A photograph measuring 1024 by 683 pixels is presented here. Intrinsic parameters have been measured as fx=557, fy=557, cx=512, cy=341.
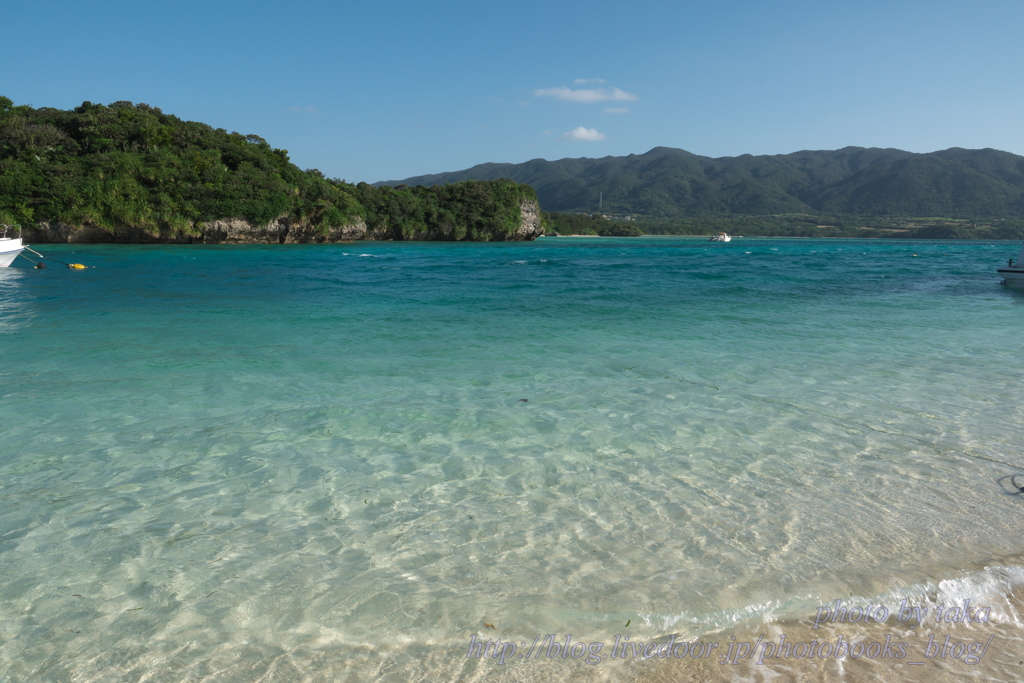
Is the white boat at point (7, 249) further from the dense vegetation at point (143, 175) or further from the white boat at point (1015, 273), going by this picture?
the dense vegetation at point (143, 175)

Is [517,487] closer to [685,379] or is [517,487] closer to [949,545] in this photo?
[949,545]

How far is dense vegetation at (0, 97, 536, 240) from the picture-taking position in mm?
59406

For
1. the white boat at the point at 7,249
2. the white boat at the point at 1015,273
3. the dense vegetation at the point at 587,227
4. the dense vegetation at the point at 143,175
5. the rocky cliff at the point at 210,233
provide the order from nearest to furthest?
the white boat at the point at 1015,273, the white boat at the point at 7,249, the dense vegetation at the point at 143,175, the rocky cliff at the point at 210,233, the dense vegetation at the point at 587,227

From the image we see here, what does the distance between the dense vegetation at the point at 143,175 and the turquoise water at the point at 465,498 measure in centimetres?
6446

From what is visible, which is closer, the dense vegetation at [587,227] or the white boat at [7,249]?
the white boat at [7,249]

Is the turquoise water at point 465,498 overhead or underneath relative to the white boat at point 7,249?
underneath

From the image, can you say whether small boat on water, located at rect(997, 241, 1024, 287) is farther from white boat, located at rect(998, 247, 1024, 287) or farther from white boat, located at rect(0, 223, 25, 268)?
white boat, located at rect(0, 223, 25, 268)

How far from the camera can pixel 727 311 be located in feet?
50.0

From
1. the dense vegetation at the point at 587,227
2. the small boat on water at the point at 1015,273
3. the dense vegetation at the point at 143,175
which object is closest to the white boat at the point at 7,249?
the small boat on water at the point at 1015,273

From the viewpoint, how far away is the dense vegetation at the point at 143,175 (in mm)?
59406

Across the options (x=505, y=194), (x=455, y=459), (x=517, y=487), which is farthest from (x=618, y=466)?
(x=505, y=194)

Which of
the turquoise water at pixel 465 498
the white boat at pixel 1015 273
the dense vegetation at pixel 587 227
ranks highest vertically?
the dense vegetation at pixel 587 227

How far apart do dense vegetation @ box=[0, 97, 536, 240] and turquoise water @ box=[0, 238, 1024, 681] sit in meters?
64.5

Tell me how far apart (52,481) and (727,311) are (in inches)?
573
